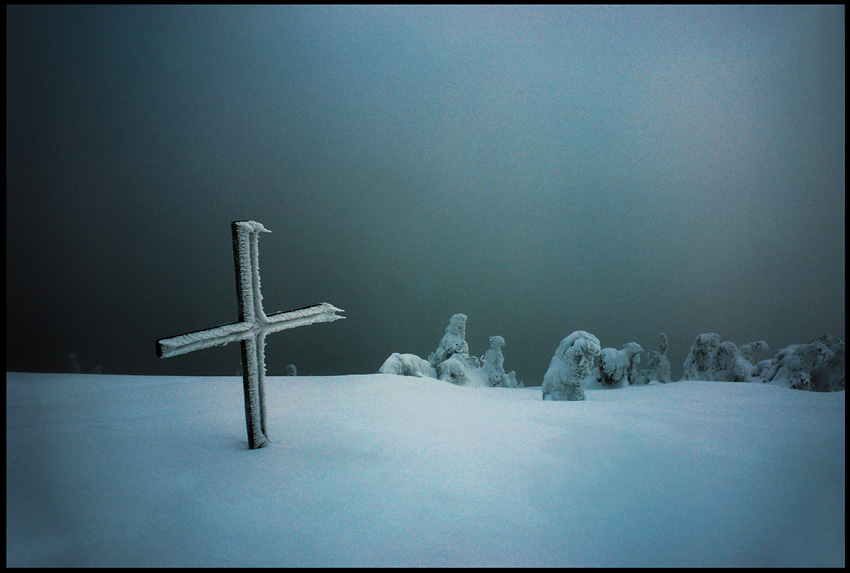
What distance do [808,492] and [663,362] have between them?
319 inches

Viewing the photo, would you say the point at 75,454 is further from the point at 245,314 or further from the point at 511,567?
the point at 511,567

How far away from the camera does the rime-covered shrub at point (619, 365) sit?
7852mm

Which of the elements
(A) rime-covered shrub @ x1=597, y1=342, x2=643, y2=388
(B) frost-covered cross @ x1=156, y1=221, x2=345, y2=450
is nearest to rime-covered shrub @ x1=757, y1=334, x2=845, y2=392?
(A) rime-covered shrub @ x1=597, y1=342, x2=643, y2=388

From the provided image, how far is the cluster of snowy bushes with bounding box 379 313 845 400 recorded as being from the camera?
193 inches

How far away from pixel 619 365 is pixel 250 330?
7.94 metres

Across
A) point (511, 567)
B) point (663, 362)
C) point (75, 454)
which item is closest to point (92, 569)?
point (75, 454)

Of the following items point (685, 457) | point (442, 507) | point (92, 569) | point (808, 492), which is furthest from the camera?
point (685, 457)

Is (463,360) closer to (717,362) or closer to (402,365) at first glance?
(402,365)

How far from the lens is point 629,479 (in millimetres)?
2072

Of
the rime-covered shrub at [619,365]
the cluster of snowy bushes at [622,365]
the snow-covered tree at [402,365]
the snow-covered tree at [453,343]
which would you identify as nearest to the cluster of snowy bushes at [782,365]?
the cluster of snowy bushes at [622,365]

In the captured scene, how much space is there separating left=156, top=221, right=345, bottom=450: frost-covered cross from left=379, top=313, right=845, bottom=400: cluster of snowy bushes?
391cm

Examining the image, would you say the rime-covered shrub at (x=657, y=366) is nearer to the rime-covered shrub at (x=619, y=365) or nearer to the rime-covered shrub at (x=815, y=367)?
the rime-covered shrub at (x=619, y=365)

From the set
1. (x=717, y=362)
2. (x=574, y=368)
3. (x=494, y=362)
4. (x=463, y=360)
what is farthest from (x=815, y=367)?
(x=463, y=360)

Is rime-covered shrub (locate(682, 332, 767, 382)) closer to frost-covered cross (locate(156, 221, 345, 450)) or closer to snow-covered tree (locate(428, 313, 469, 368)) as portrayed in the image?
snow-covered tree (locate(428, 313, 469, 368))
